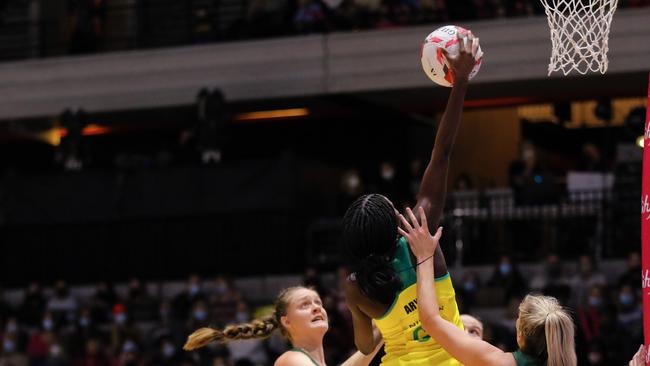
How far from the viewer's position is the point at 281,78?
63.7 ft

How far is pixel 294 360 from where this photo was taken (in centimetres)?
646

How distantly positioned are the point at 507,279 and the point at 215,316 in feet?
12.1

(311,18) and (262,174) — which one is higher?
(311,18)

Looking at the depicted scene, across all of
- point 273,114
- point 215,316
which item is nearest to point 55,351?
point 215,316

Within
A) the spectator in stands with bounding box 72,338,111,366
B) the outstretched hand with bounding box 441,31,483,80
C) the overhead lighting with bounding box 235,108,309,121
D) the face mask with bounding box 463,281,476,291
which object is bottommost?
the spectator in stands with bounding box 72,338,111,366

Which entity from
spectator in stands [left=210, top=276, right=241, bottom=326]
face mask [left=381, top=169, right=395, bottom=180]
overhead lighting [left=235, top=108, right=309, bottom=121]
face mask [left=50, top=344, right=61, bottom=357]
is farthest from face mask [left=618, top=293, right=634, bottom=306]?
overhead lighting [left=235, top=108, right=309, bottom=121]

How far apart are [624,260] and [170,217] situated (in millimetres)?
6740

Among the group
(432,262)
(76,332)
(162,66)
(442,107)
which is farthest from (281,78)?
(432,262)

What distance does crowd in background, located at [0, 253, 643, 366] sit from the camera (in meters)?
14.1

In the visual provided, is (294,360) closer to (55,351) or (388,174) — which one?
(55,351)

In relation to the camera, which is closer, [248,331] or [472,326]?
[248,331]

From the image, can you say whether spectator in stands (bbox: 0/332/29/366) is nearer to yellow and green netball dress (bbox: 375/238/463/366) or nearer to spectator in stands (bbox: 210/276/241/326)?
spectator in stands (bbox: 210/276/241/326)

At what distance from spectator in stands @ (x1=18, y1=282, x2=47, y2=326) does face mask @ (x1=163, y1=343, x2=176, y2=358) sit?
2.86 m

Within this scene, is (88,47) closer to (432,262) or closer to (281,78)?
(281,78)
